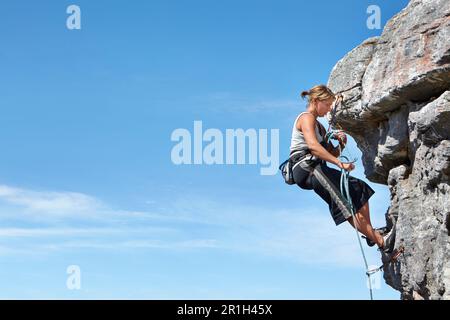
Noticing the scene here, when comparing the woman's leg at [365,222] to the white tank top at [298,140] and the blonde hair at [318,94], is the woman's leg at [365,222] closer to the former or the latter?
the white tank top at [298,140]

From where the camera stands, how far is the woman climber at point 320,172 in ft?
41.2

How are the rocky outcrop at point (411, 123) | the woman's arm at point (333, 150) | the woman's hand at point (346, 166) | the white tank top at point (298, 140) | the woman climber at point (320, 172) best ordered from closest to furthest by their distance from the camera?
the rocky outcrop at point (411, 123), the woman's hand at point (346, 166), the woman climber at point (320, 172), the white tank top at point (298, 140), the woman's arm at point (333, 150)

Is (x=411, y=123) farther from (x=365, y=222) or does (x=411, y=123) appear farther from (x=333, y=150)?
(x=365, y=222)

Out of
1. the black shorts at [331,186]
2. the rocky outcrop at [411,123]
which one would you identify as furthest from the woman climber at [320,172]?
the rocky outcrop at [411,123]

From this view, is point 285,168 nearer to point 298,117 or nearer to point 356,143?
point 298,117

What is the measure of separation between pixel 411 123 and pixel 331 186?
74.2 inches

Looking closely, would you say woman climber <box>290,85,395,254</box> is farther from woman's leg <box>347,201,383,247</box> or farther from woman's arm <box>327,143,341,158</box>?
woman's arm <box>327,143,341,158</box>

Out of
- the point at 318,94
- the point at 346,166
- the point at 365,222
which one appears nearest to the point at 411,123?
the point at 346,166

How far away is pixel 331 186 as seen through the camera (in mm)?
12570

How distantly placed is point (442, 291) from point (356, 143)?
14.1 feet

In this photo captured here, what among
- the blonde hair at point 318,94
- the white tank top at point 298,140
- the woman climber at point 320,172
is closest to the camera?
the woman climber at point 320,172

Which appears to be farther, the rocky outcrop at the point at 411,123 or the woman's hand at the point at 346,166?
the woman's hand at the point at 346,166
